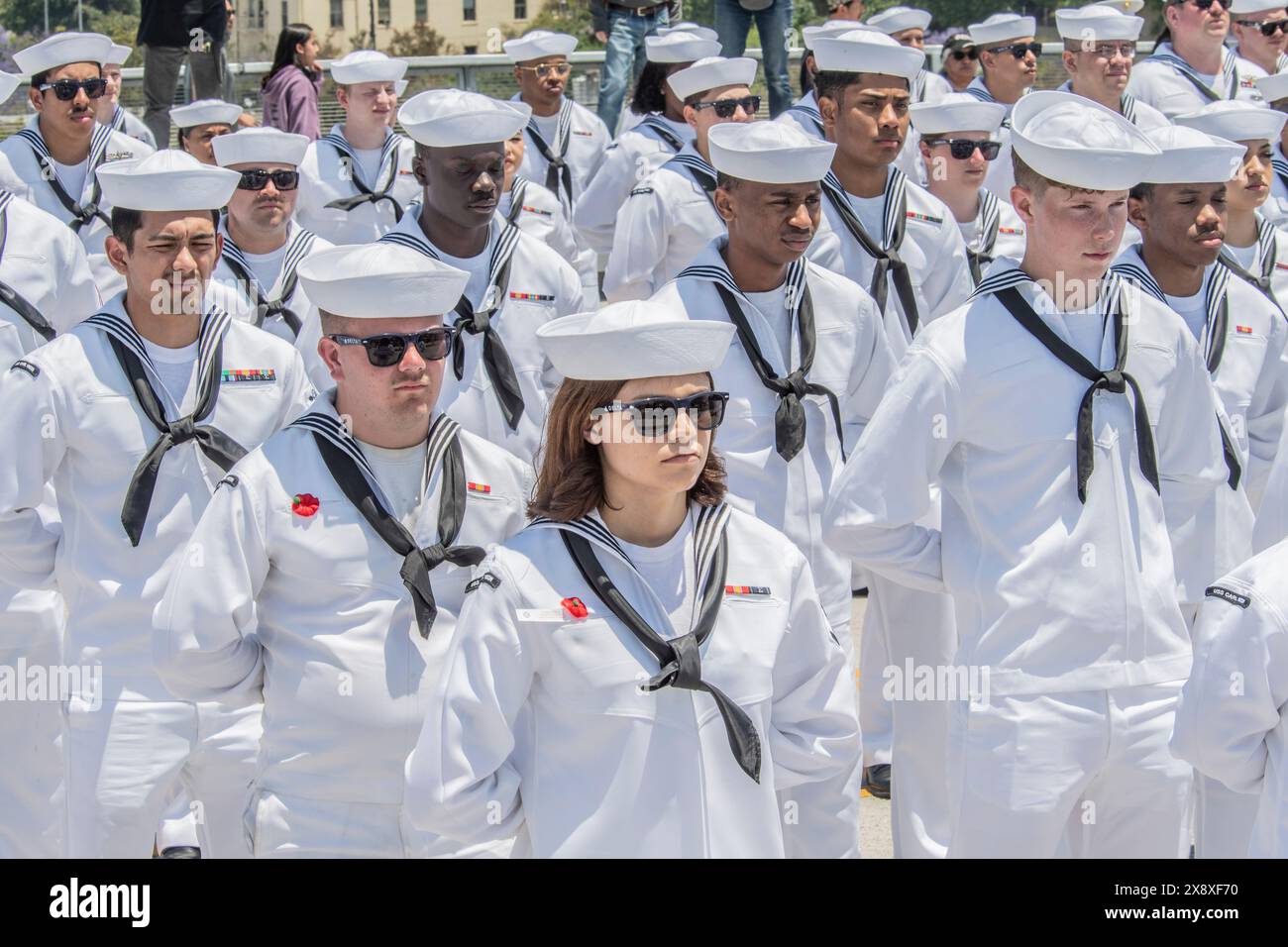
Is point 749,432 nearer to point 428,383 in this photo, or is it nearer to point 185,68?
point 428,383

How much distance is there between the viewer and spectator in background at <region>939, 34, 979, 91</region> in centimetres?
1274

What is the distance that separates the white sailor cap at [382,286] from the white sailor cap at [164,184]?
4.02 ft

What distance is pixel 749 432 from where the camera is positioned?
242 inches

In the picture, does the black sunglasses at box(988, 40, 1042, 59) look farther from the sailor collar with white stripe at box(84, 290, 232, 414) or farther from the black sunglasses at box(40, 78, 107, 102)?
the sailor collar with white stripe at box(84, 290, 232, 414)

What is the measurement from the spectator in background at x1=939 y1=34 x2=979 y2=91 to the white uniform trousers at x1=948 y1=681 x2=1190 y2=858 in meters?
8.45

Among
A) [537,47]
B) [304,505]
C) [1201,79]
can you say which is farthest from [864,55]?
[537,47]

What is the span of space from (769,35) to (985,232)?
4367mm

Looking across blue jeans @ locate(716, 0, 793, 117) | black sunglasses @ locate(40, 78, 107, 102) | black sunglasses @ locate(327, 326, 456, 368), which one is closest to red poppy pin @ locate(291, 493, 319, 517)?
black sunglasses @ locate(327, 326, 456, 368)

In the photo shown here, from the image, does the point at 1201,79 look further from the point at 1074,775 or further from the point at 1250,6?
the point at 1074,775

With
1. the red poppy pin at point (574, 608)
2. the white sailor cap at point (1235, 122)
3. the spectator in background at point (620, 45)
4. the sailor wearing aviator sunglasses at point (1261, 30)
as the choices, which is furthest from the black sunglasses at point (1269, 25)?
the red poppy pin at point (574, 608)

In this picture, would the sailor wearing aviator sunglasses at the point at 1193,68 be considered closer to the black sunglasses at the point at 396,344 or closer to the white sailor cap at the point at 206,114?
the white sailor cap at the point at 206,114

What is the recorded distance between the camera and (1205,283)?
6.72 m

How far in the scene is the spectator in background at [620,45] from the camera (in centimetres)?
1395
